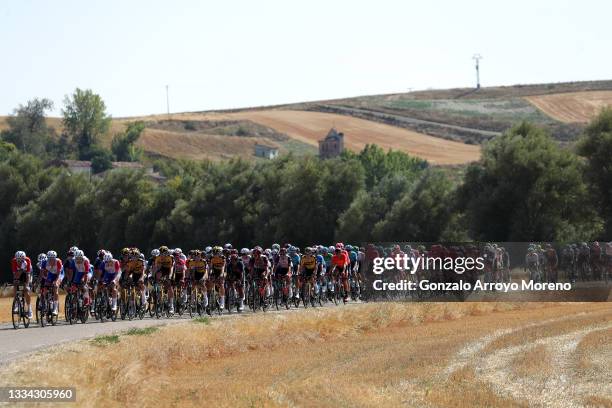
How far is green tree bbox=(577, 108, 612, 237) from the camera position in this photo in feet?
227

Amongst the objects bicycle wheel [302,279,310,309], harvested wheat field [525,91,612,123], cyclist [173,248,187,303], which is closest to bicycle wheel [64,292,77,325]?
cyclist [173,248,187,303]

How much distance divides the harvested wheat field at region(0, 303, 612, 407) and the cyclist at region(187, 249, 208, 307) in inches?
124

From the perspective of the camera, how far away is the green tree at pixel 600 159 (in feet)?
227

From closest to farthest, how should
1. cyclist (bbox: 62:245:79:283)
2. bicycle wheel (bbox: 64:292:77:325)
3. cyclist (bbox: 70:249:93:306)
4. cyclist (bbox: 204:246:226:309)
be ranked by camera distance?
cyclist (bbox: 70:249:93:306), cyclist (bbox: 62:245:79:283), bicycle wheel (bbox: 64:292:77:325), cyclist (bbox: 204:246:226:309)

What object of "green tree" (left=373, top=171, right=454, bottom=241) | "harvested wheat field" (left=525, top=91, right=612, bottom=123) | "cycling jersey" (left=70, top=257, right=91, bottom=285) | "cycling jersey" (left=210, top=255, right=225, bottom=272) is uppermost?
"harvested wheat field" (left=525, top=91, right=612, bottom=123)

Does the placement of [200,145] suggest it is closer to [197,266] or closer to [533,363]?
[197,266]

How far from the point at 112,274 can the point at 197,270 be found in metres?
2.99

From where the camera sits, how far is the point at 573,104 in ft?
584

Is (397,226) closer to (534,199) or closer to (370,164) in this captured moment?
(534,199)

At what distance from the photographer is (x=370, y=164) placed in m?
156

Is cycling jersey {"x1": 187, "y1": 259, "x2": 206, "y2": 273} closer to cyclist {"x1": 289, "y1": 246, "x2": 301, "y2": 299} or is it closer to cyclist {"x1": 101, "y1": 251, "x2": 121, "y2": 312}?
cyclist {"x1": 101, "y1": 251, "x2": 121, "y2": 312}

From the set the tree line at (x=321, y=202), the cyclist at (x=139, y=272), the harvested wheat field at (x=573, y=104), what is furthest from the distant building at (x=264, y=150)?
the cyclist at (x=139, y=272)

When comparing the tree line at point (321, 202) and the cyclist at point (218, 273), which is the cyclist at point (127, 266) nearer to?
the cyclist at point (218, 273)

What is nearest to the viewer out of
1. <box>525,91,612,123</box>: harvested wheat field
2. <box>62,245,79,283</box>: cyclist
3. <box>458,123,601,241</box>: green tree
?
<box>62,245,79,283</box>: cyclist
